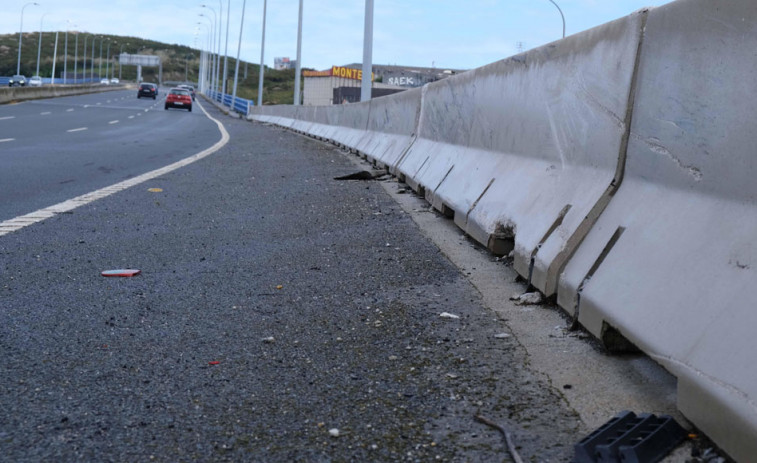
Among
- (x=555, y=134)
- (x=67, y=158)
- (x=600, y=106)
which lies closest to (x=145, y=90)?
(x=67, y=158)

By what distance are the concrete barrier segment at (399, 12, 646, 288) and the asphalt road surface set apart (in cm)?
39

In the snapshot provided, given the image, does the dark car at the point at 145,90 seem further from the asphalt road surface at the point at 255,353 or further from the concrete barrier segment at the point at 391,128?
the asphalt road surface at the point at 255,353

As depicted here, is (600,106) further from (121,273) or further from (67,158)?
(67,158)

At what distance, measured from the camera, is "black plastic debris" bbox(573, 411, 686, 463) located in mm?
2062

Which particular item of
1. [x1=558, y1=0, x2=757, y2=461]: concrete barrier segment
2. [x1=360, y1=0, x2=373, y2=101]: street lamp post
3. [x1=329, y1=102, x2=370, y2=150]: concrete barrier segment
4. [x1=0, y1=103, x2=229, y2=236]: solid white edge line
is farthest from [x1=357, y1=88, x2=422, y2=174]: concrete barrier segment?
[x1=360, y1=0, x2=373, y2=101]: street lamp post

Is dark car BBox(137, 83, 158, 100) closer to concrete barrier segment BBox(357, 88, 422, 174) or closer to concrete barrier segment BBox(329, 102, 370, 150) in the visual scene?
concrete barrier segment BBox(329, 102, 370, 150)

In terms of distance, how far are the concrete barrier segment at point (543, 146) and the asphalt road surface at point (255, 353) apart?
390 millimetres

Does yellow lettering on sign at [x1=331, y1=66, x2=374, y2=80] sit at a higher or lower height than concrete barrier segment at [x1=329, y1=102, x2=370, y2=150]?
higher

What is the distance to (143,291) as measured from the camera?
13.7ft

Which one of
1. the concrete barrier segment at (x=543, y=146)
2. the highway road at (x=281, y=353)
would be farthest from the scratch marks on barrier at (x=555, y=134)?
the highway road at (x=281, y=353)

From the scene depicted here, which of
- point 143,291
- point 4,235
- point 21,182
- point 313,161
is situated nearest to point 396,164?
point 313,161

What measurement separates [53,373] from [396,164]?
7831 mm

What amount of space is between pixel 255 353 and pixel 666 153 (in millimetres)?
1697

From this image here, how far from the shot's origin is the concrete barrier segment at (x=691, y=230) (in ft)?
7.04
